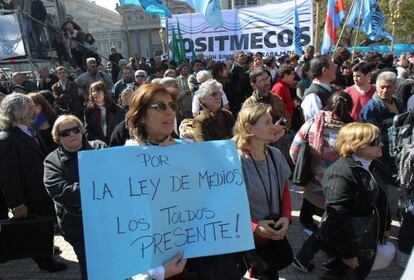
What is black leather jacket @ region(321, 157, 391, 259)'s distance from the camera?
8.23 feet

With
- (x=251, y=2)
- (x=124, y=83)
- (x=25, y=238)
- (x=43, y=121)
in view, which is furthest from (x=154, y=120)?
(x=251, y=2)

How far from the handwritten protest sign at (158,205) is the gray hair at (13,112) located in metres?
2.08

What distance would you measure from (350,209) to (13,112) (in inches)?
119

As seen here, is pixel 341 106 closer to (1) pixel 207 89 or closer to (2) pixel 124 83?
(1) pixel 207 89

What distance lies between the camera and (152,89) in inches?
84.4

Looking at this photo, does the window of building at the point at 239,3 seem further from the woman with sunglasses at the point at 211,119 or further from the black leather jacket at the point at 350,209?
the black leather jacket at the point at 350,209

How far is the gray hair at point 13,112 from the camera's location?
→ 3.48 metres

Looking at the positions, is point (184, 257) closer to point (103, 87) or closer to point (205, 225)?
point (205, 225)

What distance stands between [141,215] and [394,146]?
9.37ft

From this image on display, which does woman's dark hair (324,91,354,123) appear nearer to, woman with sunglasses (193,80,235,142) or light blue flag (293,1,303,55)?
woman with sunglasses (193,80,235,142)

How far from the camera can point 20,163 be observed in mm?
3445

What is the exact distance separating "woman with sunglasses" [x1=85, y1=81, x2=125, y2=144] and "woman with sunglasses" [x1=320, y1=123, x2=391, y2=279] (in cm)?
309

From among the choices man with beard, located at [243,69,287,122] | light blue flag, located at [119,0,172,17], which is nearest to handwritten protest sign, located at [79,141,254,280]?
man with beard, located at [243,69,287,122]

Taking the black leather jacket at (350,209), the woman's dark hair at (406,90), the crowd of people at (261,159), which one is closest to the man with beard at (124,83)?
the crowd of people at (261,159)
